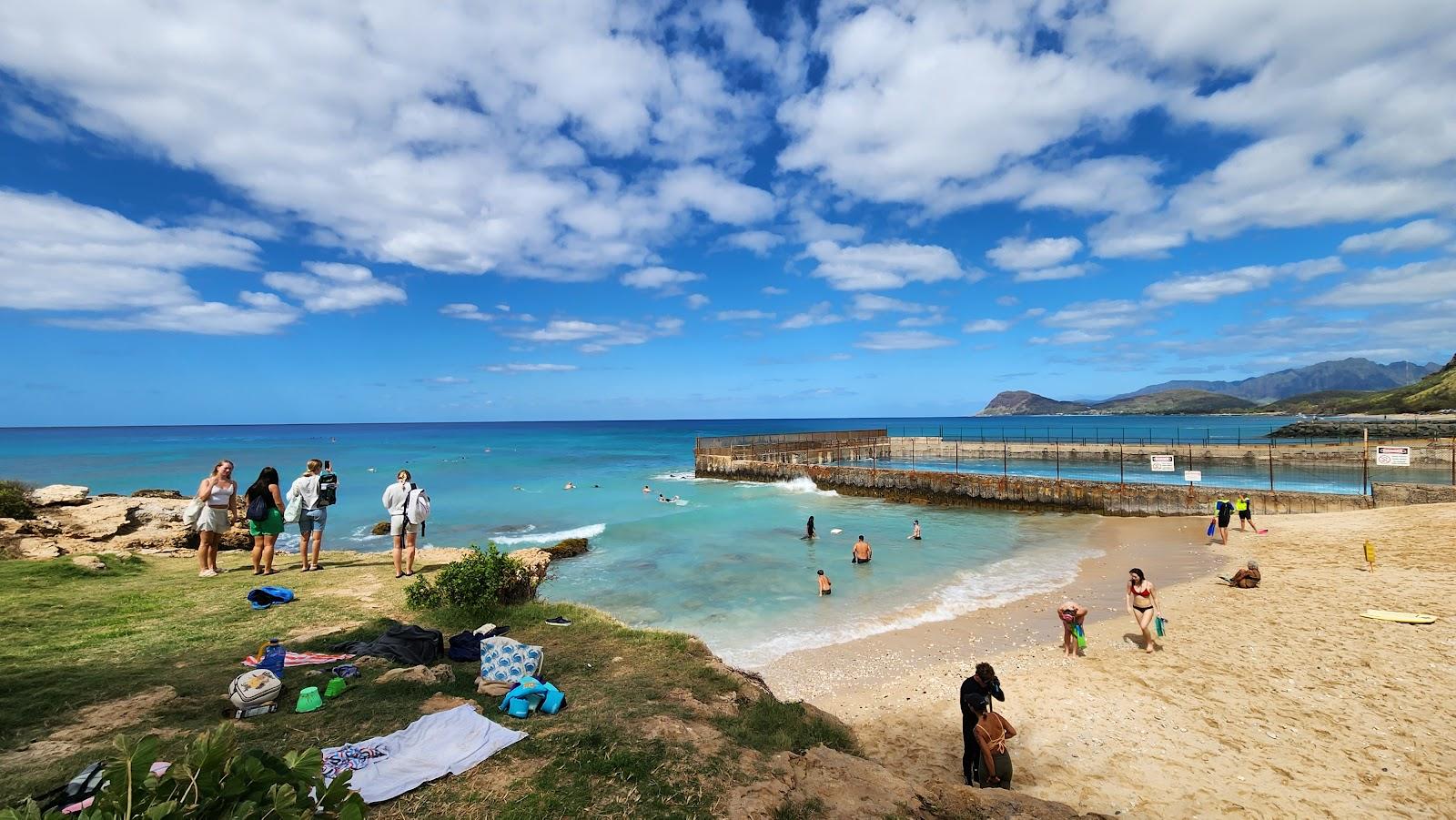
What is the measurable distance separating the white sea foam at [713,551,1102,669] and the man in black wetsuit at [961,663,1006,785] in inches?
171

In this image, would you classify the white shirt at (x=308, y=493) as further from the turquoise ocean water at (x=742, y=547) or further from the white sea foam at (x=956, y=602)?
the white sea foam at (x=956, y=602)

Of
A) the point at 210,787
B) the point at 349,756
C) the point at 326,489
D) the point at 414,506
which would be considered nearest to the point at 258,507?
the point at 326,489

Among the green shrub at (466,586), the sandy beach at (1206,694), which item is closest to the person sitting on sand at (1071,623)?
the sandy beach at (1206,694)

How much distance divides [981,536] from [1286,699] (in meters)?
14.0

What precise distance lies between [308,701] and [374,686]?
65 cm

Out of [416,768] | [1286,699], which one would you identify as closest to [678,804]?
[416,768]

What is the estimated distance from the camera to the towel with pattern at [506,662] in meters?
6.41

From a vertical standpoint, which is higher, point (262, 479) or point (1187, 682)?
point (262, 479)

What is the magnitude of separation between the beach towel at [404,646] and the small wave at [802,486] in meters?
28.3

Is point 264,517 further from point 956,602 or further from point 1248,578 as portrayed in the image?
point 1248,578

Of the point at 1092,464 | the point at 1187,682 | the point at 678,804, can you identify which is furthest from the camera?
the point at 1092,464

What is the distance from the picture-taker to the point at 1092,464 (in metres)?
51.2

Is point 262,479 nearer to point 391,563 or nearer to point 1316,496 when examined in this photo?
point 391,563

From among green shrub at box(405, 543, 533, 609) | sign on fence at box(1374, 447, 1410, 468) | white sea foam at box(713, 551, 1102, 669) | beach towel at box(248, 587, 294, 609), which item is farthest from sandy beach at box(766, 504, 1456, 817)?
sign on fence at box(1374, 447, 1410, 468)
